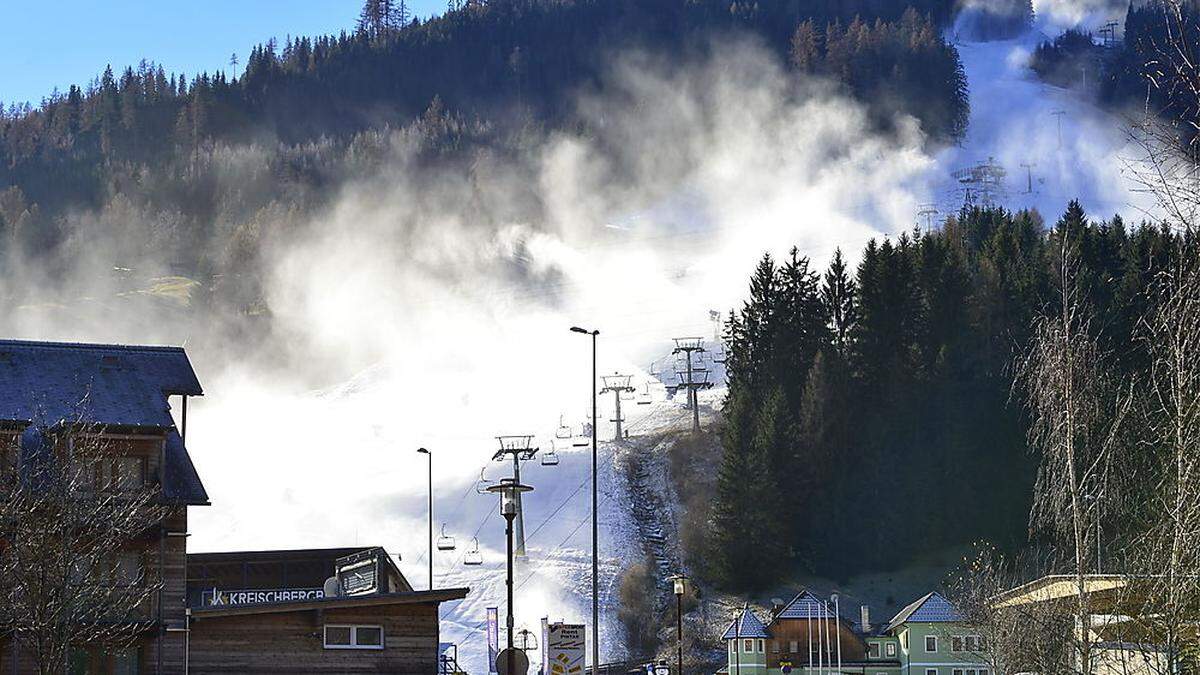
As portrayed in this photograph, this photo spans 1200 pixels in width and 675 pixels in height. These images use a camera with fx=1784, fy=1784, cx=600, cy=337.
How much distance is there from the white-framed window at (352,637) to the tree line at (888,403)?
50182 mm

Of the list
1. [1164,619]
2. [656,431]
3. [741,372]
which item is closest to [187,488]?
[1164,619]

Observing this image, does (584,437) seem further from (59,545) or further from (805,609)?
(59,545)

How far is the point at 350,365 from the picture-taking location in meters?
183

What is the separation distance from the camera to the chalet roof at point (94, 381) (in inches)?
1842

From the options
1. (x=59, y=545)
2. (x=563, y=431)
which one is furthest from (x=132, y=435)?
(x=563, y=431)

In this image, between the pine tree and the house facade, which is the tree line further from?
the house facade

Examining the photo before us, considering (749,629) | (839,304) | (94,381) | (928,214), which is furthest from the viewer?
(928,214)

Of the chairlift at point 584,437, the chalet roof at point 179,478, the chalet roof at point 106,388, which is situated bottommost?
the chalet roof at point 179,478

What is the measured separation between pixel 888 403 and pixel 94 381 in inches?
2477

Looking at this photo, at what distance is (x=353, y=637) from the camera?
44.3m

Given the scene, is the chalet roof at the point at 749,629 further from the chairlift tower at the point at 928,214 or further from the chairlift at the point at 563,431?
the chairlift tower at the point at 928,214

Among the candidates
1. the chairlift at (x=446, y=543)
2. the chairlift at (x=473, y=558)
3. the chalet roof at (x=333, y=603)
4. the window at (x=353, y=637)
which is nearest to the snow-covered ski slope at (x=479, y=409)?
the chairlift at (x=473, y=558)

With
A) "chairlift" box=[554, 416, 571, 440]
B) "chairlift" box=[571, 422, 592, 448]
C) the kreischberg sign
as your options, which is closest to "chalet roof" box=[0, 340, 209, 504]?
the kreischberg sign

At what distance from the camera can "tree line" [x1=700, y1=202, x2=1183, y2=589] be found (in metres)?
95.4
